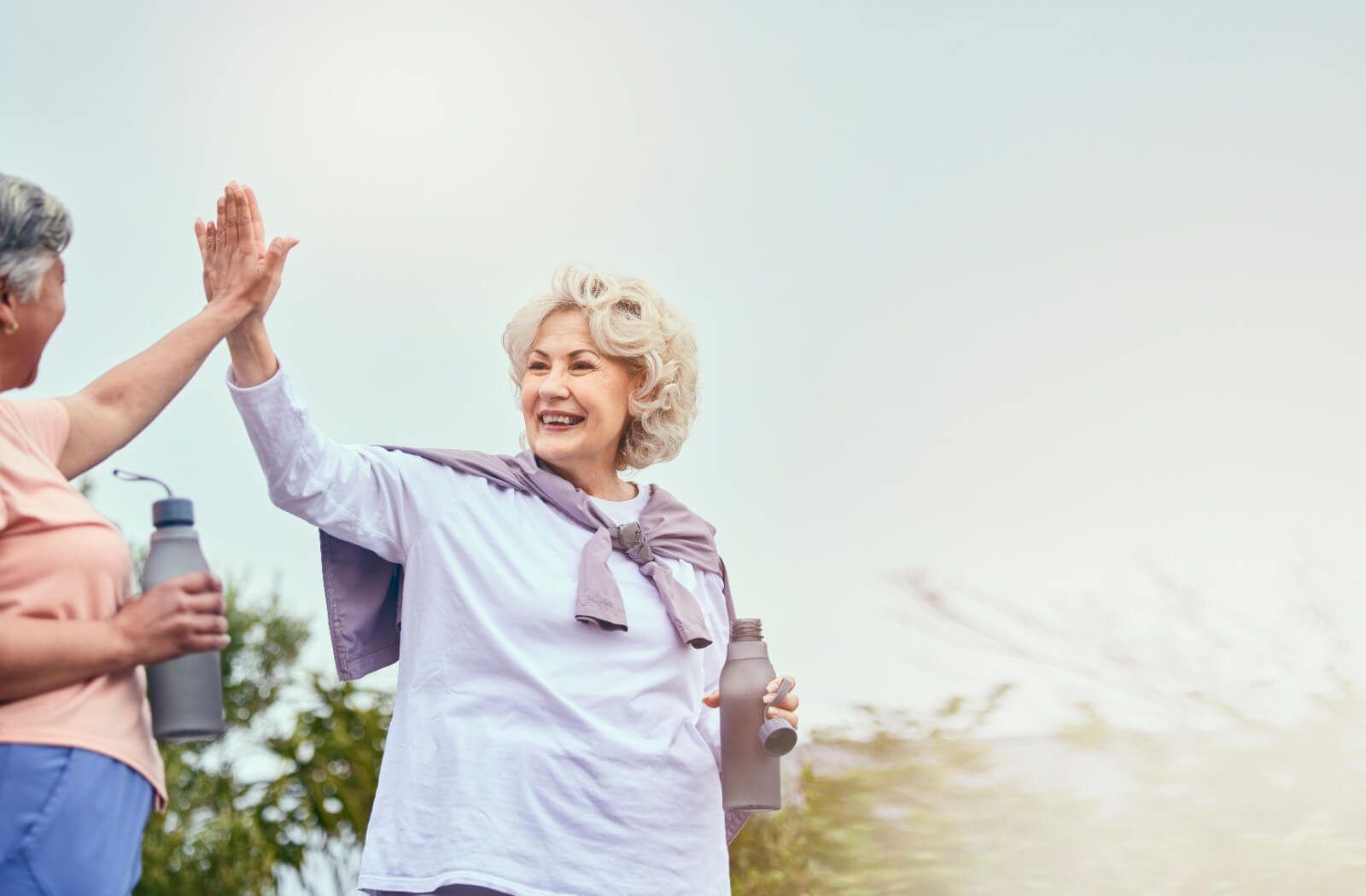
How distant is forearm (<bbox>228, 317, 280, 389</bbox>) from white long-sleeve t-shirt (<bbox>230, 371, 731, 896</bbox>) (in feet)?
0.09

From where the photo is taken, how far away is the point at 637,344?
2818 mm

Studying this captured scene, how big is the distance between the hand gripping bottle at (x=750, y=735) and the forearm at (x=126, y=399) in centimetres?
116

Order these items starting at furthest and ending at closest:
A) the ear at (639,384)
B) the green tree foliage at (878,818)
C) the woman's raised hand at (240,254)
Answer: the green tree foliage at (878,818) < the ear at (639,384) < the woman's raised hand at (240,254)

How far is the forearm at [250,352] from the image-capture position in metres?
2.22

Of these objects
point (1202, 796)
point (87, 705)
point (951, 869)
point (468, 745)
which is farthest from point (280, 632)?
point (87, 705)

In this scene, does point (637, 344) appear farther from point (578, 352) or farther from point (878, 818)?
point (878, 818)

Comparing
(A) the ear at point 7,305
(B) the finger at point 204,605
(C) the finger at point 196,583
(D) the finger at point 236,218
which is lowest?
(B) the finger at point 204,605

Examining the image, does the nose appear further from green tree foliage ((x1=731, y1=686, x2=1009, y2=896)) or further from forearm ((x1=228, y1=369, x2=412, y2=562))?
green tree foliage ((x1=731, y1=686, x2=1009, y2=896))

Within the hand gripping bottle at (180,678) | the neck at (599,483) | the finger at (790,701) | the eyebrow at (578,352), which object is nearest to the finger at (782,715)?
the finger at (790,701)

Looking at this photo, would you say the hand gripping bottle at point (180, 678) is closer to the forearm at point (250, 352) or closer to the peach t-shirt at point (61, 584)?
the peach t-shirt at point (61, 584)

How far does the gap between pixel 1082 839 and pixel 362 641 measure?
2.88m

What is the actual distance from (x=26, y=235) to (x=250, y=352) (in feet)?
1.81

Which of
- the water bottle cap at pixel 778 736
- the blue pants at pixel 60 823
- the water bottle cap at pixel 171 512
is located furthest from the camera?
the water bottle cap at pixel 778 736

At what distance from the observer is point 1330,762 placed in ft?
14.2
